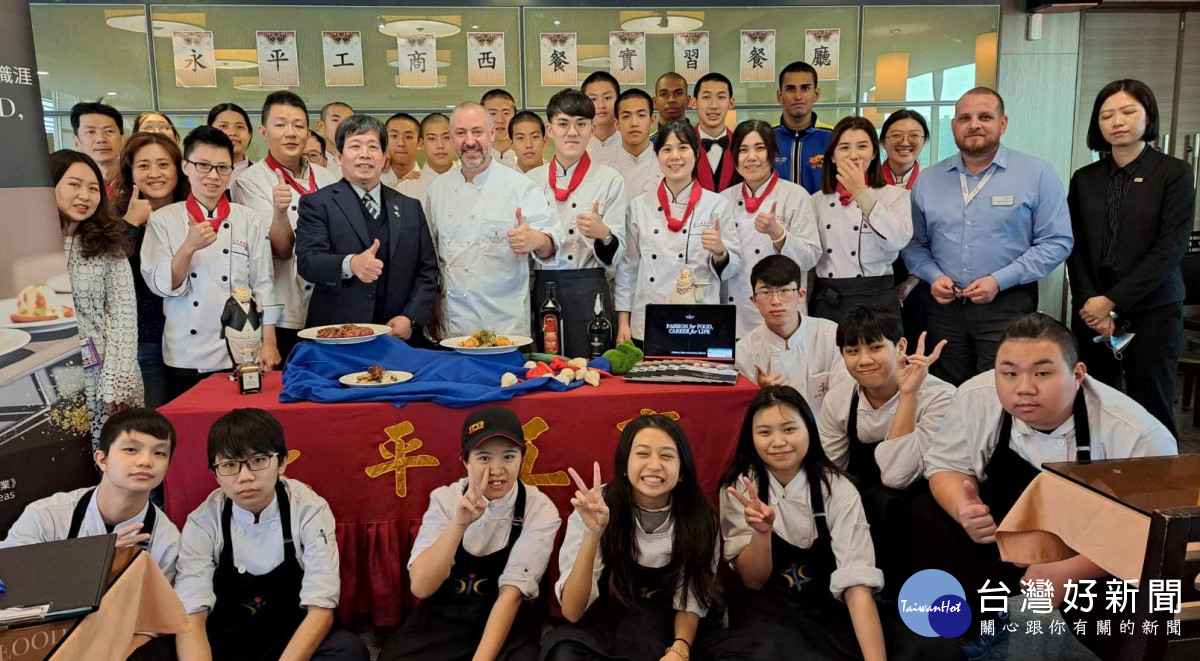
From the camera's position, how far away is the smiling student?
241 centimetres

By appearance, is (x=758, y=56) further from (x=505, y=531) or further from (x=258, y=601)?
(x=258, y=601)

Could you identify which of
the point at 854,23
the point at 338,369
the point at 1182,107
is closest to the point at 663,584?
the point at 338,369

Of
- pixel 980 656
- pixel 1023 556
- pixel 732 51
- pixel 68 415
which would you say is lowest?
pixel 980 656

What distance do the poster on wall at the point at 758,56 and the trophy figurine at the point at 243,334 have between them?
417 cm

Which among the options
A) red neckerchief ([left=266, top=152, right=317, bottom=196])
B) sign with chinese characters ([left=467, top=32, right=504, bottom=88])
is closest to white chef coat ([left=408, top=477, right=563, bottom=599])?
red neckerchief ([left=266, top=152, right=317, bottom=196])

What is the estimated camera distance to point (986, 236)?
3693 mm

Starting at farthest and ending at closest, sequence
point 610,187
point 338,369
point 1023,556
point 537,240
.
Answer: point 610,187
point 537,240
point 338,369
point 1023,556

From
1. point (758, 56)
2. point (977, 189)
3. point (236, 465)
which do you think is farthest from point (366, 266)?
point (758, 56)

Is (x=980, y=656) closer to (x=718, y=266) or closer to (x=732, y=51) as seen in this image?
(x=718, y=266)

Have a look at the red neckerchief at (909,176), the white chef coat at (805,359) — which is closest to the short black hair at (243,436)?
the white chef coat at (805,359)

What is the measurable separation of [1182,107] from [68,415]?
7.29 m

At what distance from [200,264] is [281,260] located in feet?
1.61

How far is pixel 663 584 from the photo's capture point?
7.97 feet

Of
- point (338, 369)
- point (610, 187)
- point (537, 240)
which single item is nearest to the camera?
point (338, 369)
